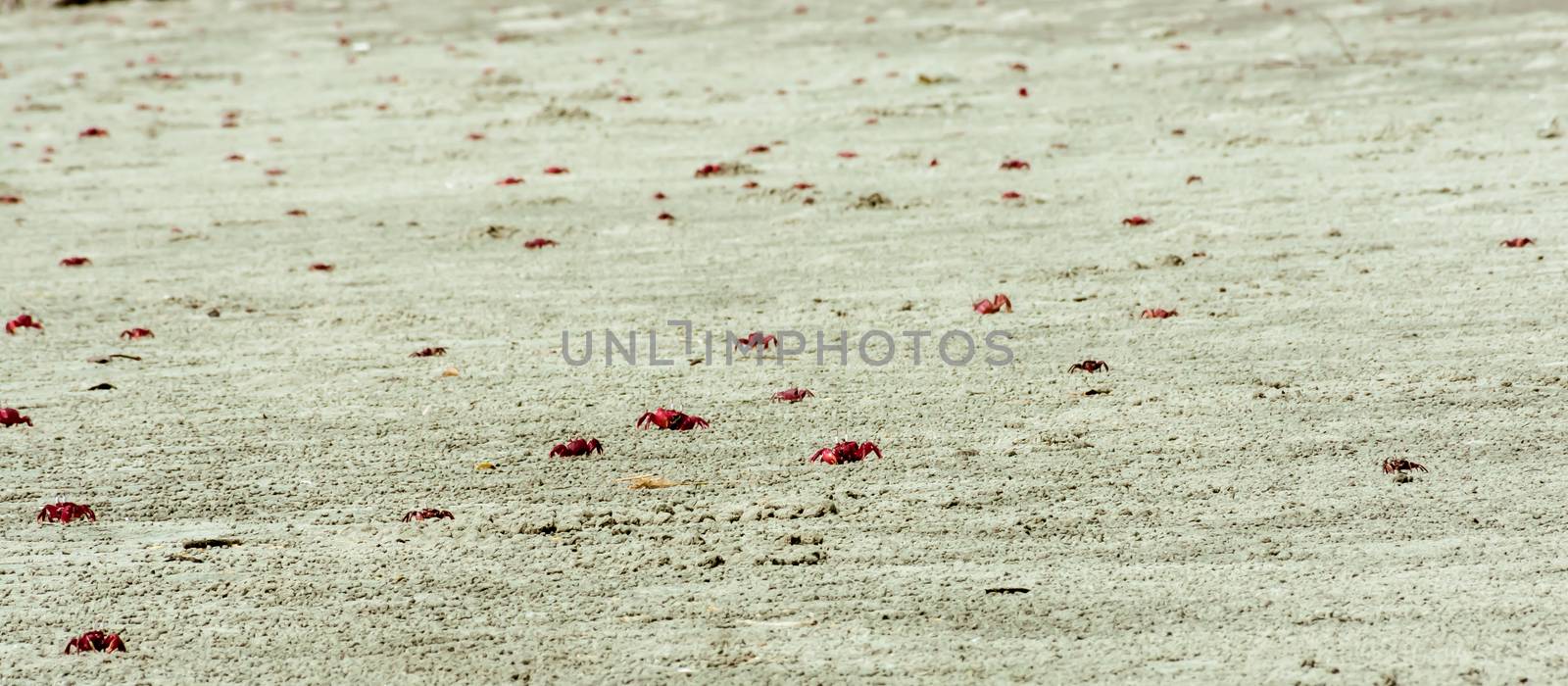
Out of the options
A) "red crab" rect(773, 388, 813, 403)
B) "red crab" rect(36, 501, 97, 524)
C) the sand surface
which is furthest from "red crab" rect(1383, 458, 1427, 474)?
"red crab" rect(36, 501, 97, 524)

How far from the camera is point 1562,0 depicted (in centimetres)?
1591

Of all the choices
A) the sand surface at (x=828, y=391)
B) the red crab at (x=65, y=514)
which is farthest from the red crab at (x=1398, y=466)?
the red crab at (x=65, y=514)

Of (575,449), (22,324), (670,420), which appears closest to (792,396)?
(670,420)

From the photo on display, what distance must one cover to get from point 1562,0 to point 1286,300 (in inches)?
418

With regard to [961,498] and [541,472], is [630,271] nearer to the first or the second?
[541,472]

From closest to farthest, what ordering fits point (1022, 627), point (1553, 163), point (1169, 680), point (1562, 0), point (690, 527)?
point (1169, 680), point (1022, 627), point (690, 527), point (1553, 163), point (1562, 0)

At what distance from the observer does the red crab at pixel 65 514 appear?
5.15 meters

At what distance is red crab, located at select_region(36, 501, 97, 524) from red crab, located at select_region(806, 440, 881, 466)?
94.3 inches

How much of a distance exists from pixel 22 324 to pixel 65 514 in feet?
9.93

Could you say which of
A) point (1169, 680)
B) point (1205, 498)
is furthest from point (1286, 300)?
point (1169, 680)

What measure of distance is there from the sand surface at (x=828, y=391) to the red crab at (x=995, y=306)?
2.5 inches

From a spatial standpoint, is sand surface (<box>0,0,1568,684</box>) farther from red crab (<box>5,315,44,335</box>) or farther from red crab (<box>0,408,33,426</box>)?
red crab (<box>5,315,44,335</box>)

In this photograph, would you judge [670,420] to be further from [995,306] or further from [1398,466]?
[1398,466]

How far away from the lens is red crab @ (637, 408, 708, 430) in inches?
234
